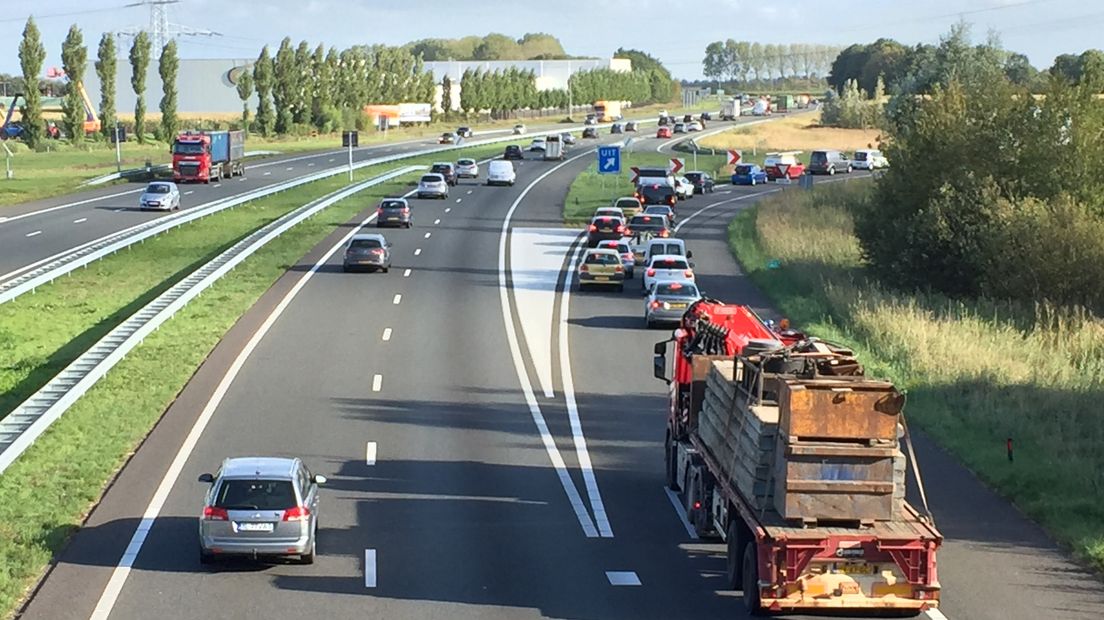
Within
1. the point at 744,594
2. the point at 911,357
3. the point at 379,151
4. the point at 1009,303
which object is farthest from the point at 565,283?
the point at 379,151

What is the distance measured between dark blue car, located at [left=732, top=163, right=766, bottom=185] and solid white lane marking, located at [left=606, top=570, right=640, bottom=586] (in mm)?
87272

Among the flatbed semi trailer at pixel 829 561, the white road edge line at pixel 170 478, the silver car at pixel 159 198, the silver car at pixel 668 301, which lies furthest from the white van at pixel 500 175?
the flatbed semi trailer at pixel 829 561

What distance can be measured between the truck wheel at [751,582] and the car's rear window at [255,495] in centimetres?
627

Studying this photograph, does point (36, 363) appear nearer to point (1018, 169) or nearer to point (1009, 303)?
point (1009, 303)

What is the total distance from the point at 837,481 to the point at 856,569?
1.04m

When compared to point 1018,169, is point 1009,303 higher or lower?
lower

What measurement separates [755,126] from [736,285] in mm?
131825

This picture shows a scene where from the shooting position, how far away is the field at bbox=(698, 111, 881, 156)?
148 m

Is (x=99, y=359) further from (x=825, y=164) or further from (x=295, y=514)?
(x=825, y=164)

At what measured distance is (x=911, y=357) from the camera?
36.9 metres

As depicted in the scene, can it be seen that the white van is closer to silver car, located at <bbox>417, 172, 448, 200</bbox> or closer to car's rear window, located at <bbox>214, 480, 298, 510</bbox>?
silver car, located at <bbox>417, 172, 448, 200</bbox>

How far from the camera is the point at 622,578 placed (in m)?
20.2

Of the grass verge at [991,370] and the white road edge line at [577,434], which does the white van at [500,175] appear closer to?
the grass verge at [991,370]

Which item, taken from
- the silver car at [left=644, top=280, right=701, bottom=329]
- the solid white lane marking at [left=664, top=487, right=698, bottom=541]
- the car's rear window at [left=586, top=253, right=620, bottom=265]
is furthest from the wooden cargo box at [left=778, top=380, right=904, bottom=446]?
the car's rear window at [left=586, top=253, right=620, bottom=265]
